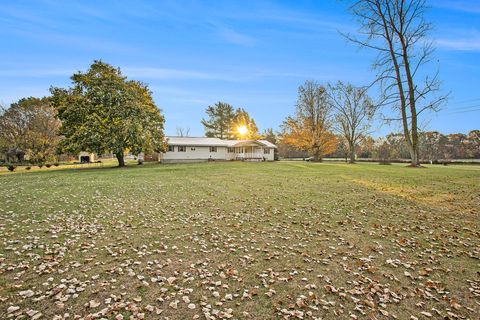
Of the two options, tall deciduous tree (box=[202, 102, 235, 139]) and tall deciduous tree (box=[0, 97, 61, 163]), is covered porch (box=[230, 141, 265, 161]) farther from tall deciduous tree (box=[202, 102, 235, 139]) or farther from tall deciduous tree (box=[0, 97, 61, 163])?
tall deciduous tree (box=[0, 97, 61, 163])

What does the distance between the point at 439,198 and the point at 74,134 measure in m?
32.5

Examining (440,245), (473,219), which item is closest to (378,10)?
(473,219)

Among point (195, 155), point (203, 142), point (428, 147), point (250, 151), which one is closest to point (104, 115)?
point (195, 155)

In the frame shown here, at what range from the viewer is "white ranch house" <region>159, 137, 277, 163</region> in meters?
43.1

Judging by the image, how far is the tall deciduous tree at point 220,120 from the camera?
222ft

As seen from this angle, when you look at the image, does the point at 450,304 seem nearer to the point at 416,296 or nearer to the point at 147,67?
the point at 416,296

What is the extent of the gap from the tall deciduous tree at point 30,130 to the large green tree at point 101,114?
65.7 ft

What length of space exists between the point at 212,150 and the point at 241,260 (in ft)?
137

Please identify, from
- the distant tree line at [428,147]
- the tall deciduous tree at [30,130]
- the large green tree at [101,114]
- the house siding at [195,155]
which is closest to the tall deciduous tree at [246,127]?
the distant tree line at [428,147]

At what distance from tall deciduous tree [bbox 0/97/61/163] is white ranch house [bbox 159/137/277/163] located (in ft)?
72.0

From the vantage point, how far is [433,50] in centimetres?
2214

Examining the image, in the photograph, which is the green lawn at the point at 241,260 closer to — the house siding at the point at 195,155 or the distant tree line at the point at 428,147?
the house siding at the point at 195,155

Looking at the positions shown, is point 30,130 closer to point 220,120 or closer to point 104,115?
point 104,115

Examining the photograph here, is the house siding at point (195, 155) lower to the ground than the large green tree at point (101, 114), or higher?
lower
